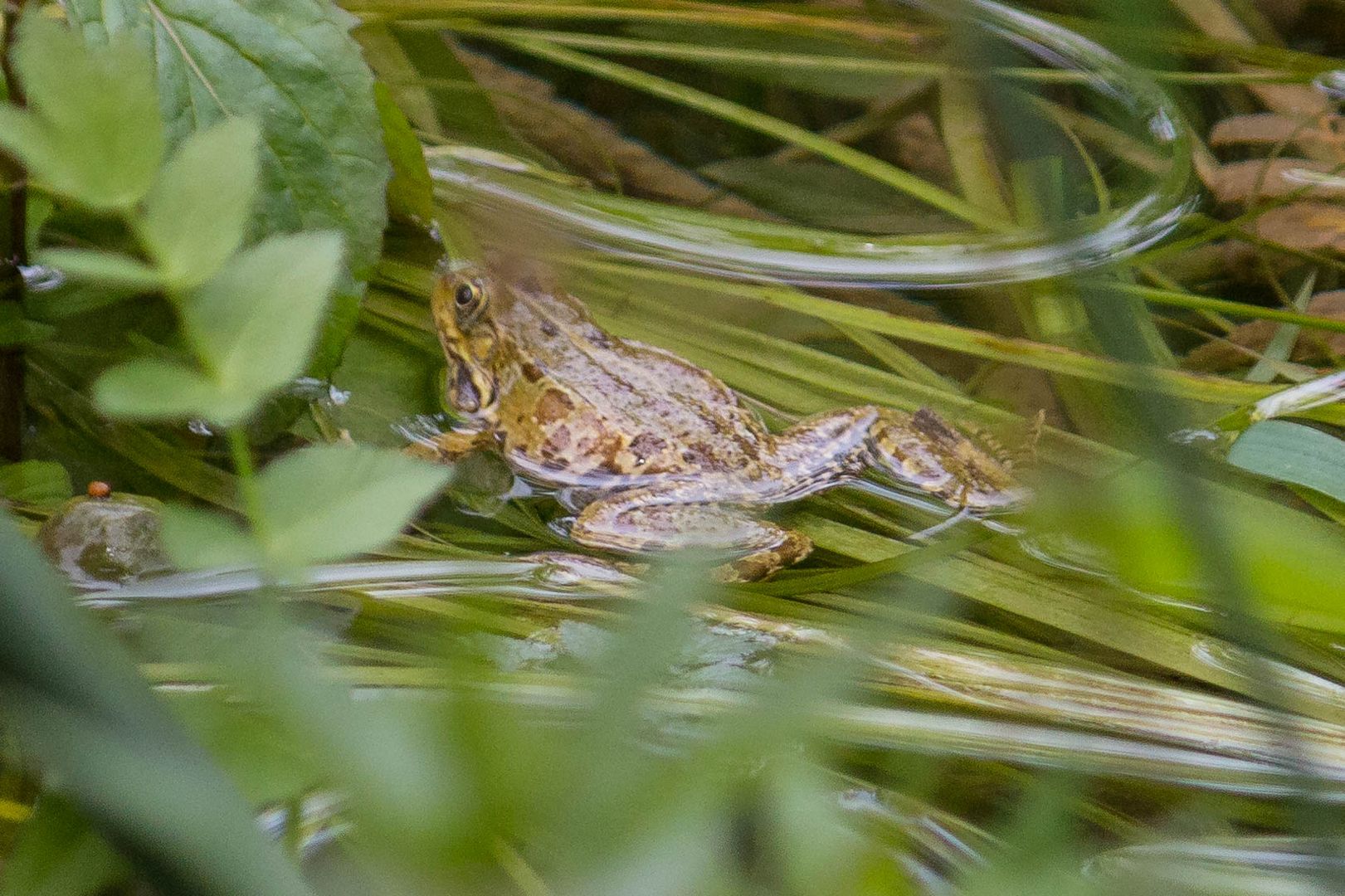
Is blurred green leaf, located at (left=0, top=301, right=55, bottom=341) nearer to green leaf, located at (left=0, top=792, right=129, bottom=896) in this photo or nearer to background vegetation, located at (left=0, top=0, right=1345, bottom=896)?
background vegetation, located at (left=0, top=0, right=1345, bottom=896)

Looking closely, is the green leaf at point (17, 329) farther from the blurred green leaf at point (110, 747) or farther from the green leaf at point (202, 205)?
the blurred green leaf at point (110, 747)

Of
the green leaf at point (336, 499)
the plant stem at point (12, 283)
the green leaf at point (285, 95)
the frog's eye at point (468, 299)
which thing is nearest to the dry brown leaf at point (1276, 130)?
the frog's eye at point (468, 299)

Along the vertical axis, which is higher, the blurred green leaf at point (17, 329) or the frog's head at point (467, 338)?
the blurred green leaf at point (17, 329)

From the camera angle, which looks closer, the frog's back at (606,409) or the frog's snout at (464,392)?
the frog's back at (606,409)

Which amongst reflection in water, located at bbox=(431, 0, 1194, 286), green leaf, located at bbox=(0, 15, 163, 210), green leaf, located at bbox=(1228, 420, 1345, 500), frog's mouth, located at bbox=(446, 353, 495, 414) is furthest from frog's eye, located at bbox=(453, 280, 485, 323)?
green leaf, located at bbox=(0, 15, 163, 210)

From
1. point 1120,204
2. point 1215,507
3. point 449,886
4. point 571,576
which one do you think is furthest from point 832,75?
point 449,886

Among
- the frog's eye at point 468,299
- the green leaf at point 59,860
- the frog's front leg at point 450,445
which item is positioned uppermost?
the green leaf at point 59,860

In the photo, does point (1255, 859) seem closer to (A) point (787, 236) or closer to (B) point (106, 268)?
(B) point (106, 268)

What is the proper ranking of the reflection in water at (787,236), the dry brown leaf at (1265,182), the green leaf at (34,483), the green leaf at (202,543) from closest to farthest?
the green leaf at (202,543) → the green leaf at (34,483) → the reflection in water at (787,236) → the dry brown leaf at (1265,182)
